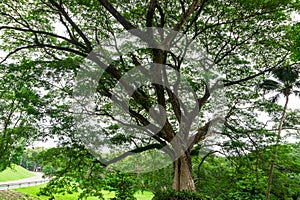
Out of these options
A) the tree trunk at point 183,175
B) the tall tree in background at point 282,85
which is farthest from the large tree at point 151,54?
the tall tree in background at point 282,85

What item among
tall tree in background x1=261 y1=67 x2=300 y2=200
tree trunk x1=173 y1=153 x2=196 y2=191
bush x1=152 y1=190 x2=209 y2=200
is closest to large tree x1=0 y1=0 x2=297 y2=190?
tree trunk x1=173 y1=153 x2=196 y2=191

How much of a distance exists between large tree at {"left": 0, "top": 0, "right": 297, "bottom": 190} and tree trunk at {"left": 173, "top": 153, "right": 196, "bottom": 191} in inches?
1.0

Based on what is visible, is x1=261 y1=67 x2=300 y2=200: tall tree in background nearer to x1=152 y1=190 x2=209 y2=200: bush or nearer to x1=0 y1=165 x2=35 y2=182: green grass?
x1=152 y1=190 x2=209 y2=200: bush

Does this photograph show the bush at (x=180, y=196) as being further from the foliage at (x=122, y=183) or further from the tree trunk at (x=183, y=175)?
the foliage at (x=122, y=183)

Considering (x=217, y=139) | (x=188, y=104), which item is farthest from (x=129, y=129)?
(x=217, y=139)

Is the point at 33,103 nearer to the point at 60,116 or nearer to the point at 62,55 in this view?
the point at 60,116

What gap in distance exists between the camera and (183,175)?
691 centimetres

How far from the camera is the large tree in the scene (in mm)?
6117

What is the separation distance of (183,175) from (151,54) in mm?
3171

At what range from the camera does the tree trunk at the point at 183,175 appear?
22.4 ft

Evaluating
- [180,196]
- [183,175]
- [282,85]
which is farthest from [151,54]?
[282,85]

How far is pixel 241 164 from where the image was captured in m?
7.52

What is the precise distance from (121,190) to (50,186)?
10.0ft

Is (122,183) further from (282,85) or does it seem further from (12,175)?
(12,175)
